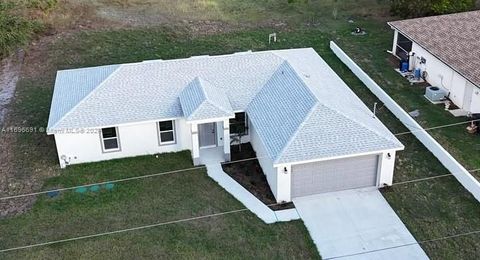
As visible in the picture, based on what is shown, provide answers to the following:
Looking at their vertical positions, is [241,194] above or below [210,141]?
below

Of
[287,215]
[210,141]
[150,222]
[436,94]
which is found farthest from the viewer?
[436,94]

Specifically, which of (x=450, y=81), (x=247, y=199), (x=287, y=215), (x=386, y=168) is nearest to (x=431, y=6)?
(x=450, y=81)

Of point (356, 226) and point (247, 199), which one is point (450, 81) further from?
point (247, 199)

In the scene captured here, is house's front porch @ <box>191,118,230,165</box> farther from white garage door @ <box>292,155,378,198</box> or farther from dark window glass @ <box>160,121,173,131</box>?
white garage door @ <box>292,155,378,198</box>

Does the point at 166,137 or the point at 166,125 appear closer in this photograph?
the point at 166,125

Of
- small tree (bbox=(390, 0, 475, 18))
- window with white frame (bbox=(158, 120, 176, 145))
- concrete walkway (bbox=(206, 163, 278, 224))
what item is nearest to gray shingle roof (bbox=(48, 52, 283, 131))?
window with white frame (bbox=(158, 120, 176, 145))

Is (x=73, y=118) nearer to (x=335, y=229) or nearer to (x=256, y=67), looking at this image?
(x=256, y=67)

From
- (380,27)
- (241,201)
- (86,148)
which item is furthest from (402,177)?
(380,27)
